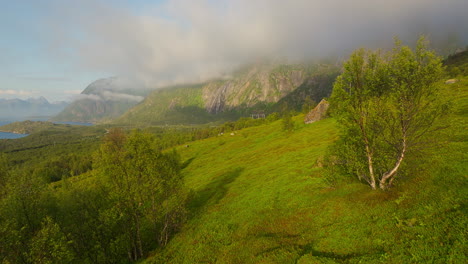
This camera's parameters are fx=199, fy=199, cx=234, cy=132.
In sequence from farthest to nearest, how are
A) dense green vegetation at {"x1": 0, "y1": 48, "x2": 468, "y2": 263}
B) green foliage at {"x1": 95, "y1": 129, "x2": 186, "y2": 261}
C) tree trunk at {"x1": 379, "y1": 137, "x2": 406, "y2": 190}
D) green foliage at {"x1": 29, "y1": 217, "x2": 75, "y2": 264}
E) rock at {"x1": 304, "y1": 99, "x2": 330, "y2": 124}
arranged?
rock at {"x1": 304, "y1": 99, "x2": 330, "y2": 124}, green foliage at {"x1": 95, "y1": 129, "x2": 186, "y2": 261}, tree trunk at {"x1": 379, "y1": 137, "x2": 406, "y2": 190}, green foliage at {"x1": 29, "y1": 217, "x2": 75, "y2": 264}, dense green vegetation at {"x1": 0, "y1": 48, "x2": 468, "y2": 263}

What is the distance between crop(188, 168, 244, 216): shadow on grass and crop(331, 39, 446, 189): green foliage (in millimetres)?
26980

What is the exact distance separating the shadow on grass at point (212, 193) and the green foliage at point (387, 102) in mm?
26980

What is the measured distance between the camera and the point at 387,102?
19.4 m

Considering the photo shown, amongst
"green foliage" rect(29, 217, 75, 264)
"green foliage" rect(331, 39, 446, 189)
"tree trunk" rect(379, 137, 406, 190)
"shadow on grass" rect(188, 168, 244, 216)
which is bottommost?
"shadow on grass" rect(188, 168, 244, 216)

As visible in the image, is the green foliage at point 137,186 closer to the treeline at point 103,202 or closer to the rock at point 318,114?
the treeline at point 103,202

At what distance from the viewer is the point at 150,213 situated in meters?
27.8

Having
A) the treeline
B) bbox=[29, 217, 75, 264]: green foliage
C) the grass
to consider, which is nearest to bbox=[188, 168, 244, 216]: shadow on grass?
the grass

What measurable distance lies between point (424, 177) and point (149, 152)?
1298 inches

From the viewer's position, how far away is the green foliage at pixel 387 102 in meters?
18.1

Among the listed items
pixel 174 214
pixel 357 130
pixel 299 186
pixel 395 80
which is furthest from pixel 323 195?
pixel 174 214

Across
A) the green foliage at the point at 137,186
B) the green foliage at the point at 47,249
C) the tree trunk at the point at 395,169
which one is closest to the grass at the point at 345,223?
the tree trunk at the point at 395,169

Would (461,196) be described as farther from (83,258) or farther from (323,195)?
(83,258)

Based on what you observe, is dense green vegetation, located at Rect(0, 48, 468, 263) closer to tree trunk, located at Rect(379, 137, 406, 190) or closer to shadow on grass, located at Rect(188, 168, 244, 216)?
tree trunk, located at Rect(379, 137, 406, 190)

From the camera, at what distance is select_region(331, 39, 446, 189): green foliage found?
59.5ft
